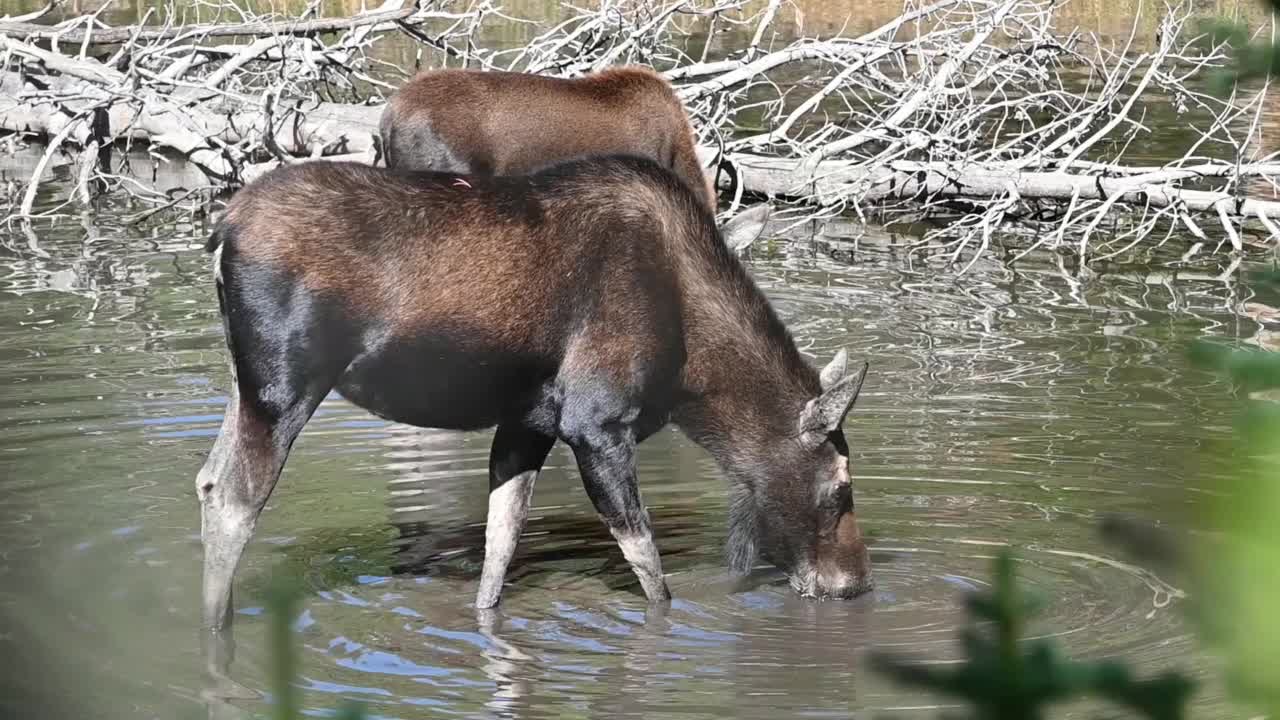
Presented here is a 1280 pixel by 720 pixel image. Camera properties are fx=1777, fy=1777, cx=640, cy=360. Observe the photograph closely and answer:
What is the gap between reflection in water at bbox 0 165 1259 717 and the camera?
546cm

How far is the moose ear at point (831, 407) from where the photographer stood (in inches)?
240

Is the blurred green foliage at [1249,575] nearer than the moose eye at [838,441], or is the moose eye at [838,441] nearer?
the blurred green foliage at [1249,575]

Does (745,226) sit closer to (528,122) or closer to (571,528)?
(571,528)

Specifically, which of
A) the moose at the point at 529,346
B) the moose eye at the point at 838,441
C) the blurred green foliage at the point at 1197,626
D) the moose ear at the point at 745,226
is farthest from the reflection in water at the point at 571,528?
the blurred green foliage at the point at 1197,626

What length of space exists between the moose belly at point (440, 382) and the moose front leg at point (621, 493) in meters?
0.27

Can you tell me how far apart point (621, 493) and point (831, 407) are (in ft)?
2.58

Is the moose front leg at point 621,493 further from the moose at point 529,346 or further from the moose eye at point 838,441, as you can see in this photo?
the moose eye at point 838,441

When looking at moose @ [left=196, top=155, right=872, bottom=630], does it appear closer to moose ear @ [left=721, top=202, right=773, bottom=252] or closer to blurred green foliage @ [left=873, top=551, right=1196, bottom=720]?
moose ear @ [left=721, top=202, right=773, bottom=252]

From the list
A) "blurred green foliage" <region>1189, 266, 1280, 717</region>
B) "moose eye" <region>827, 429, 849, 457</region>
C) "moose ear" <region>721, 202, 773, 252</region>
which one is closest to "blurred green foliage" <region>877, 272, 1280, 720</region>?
"blurred green foliage" <region>1189, 266, 1280, 717</region>

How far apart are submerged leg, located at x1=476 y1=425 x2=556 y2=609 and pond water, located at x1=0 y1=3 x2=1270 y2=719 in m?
0.14

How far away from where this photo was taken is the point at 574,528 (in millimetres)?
7383

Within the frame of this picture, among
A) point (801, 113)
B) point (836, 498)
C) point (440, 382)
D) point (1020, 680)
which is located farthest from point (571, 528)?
point (801, 113)

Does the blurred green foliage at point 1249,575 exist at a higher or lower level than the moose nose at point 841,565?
higher

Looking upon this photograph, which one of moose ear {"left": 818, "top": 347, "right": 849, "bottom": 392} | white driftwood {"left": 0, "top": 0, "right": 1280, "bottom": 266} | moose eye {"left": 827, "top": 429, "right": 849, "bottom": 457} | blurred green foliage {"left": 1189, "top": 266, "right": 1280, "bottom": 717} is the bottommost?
white driftwood {"left": 0, "top": 0, "right": 1280, "bottom": 266}
